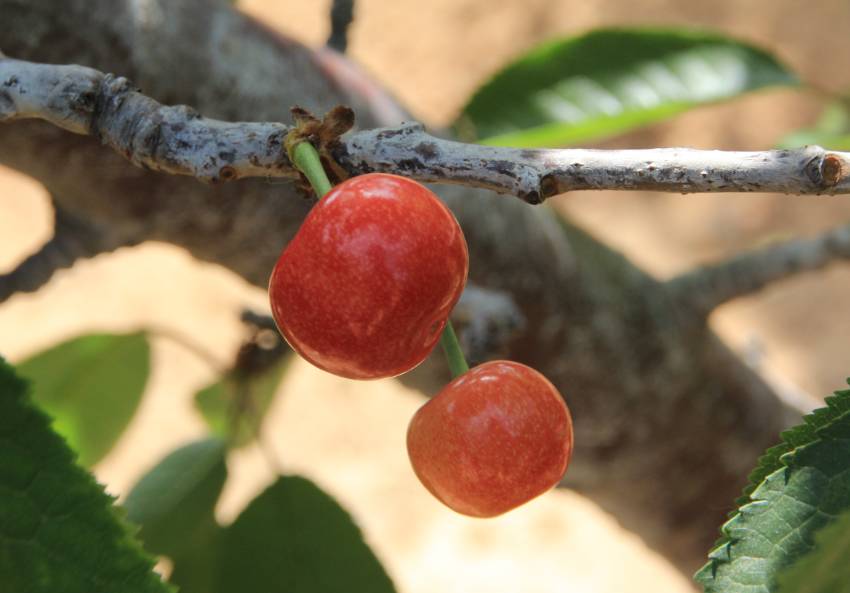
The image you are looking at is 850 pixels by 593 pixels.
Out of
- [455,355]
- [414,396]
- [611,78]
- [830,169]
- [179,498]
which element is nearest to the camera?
[830,169]

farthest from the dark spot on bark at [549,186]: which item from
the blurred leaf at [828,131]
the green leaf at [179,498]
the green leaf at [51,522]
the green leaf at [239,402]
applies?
the blurred leaf at [828,131]

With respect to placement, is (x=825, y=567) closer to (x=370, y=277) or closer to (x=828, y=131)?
(x=370, y=277)

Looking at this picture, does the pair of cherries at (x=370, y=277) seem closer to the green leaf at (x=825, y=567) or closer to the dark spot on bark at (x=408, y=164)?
the dark spot on bark at (x=408, y=164)

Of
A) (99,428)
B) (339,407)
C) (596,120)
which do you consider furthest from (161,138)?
(339,407)

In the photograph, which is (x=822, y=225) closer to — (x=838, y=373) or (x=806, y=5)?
(x=838, y=373)

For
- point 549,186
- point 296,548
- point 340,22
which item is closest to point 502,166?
point 549,186

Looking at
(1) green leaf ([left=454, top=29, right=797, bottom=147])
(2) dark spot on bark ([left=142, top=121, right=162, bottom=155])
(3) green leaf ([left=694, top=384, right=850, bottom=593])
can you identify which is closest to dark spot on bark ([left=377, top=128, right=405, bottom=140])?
(2) dark spot on bark ([left=142, top=121, right=162, bottom=155])
